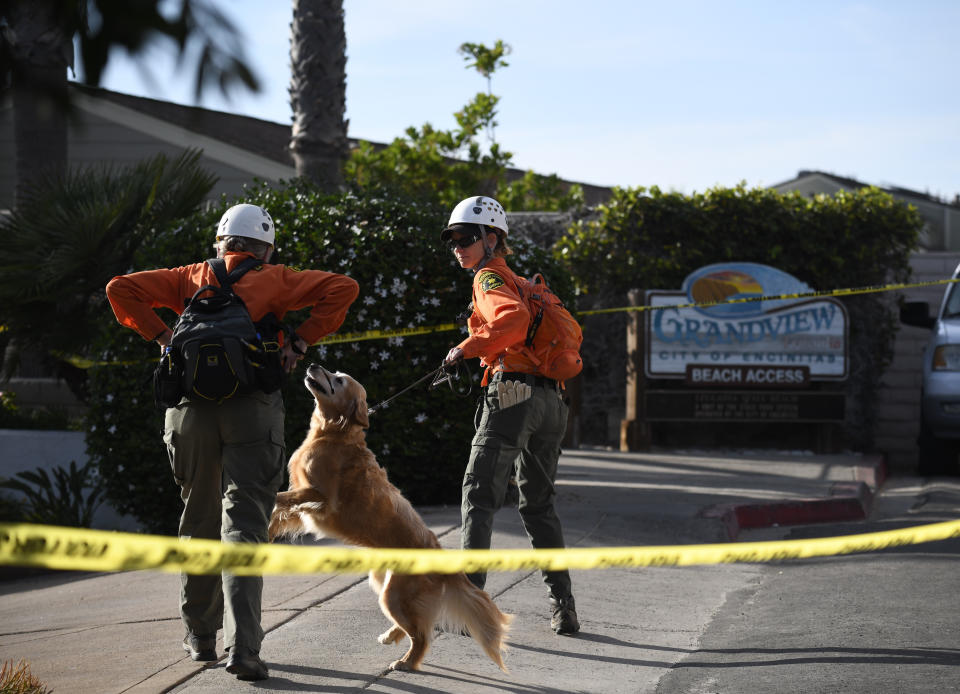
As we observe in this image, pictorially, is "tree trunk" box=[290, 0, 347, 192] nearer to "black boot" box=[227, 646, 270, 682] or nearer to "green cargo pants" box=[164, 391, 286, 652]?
"green cargo pants" box=[164, 391, 286, 652]

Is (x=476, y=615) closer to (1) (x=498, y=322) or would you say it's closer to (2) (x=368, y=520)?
(2) (x=368, y=520)

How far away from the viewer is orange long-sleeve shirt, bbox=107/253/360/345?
4.46 m

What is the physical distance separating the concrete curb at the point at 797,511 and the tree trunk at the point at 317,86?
4.70 meters

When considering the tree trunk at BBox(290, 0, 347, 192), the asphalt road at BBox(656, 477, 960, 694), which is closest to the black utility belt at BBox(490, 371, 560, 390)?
the asphalt road at BBox(656, 477, 960, 694)

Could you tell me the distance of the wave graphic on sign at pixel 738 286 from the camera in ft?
40.9

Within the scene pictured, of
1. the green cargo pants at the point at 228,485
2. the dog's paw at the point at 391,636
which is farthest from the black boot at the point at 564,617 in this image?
the green cargo pants at the point at 228,485

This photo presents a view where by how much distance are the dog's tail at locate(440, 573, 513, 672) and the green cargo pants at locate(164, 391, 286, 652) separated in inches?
30.0

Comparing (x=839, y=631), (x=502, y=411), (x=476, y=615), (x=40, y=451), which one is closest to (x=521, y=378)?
(x=502, y=411)

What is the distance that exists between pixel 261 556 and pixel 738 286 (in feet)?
34.9

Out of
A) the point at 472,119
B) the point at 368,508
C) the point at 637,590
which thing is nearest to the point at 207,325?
the point at 368,508

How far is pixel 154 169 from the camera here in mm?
9188

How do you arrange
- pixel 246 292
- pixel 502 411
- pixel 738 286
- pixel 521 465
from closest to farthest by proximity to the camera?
pixel 246 292
pixel 502 411
pixel 521 465
pixel 738 286

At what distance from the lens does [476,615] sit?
4.32m

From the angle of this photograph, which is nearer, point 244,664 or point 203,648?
point 244,664
